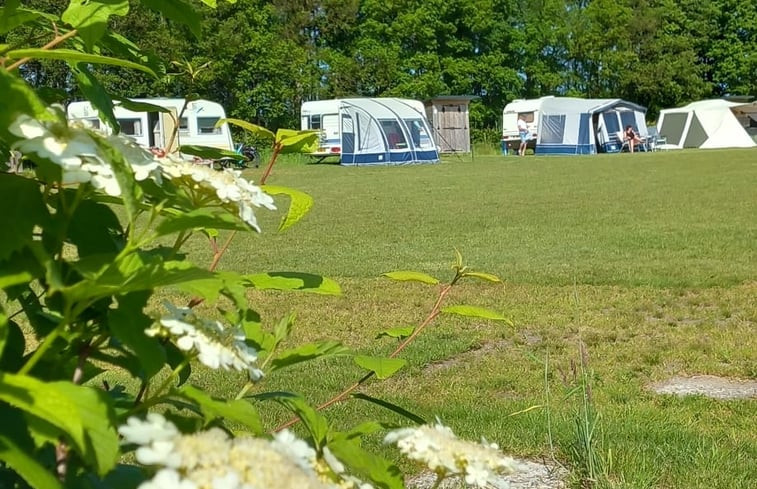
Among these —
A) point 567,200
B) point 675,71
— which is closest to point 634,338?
point 567,200

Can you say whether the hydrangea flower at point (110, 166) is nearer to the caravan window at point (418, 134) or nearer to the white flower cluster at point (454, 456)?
the white flower cluster at point (454, 456)

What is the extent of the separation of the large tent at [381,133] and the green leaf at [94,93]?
20891 mm

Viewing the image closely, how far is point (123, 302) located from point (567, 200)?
422 inches

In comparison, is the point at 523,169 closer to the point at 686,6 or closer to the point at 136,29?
the point at 136,29

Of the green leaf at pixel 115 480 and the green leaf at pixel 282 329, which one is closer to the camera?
the green leaf at pixel 115 480

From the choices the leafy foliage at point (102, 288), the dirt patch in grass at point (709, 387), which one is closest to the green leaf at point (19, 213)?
the leafy foliage at point (102, 288)

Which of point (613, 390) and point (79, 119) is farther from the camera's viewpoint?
point (613, 390)

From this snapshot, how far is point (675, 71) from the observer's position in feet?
121

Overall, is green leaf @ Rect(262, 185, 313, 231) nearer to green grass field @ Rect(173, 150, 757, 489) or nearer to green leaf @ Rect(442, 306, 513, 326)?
green leaf @ Rect(442, 306, 513, 326)

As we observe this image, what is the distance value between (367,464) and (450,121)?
28.3 meters

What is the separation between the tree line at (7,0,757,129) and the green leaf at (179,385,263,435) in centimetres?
3048

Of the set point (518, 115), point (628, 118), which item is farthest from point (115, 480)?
point (628, 118)

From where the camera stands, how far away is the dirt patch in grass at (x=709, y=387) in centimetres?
315

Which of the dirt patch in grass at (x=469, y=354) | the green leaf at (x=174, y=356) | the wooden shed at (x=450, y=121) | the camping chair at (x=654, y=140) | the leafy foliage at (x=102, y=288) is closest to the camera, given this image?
the leafy foliage at (x=102, y=288)
